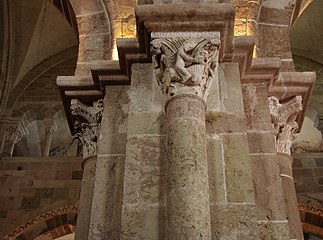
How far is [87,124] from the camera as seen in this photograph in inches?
143

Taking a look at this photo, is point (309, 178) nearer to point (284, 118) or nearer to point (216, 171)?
point (284, 118)

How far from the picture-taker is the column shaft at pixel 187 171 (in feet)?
7.68

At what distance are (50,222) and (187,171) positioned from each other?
6.04 meters

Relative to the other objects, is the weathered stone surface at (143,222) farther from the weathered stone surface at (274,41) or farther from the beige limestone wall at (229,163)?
the weathered stone surface at (274,41)

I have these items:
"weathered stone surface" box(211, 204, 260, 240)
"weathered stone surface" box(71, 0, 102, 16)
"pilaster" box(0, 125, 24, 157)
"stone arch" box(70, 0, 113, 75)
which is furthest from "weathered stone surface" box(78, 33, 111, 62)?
"pilaster" box(0, 125, 24, 157)

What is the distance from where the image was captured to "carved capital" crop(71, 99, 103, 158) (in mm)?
3562

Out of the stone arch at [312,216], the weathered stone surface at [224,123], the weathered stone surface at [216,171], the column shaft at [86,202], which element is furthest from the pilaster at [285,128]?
the stone arch at [312,216]

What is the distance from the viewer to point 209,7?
123 inches

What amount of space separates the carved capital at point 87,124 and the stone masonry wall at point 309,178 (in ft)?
17.2

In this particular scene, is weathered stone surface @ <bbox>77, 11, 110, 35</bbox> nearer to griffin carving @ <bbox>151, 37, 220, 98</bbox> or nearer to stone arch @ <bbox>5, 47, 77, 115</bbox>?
griffin carving @ <bbox>151, 37, 220, 98</bbox>

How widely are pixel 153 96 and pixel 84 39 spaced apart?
1238 millimetres

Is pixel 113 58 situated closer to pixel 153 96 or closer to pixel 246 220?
pixel 153 96

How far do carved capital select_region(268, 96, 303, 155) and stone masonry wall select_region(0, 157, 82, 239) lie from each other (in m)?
5.14

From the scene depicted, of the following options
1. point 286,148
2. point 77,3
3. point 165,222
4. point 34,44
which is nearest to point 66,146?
point 34,44
